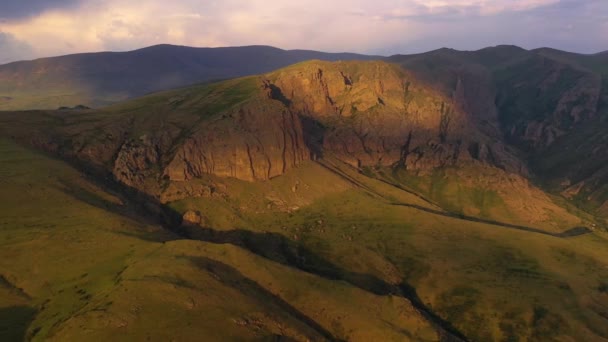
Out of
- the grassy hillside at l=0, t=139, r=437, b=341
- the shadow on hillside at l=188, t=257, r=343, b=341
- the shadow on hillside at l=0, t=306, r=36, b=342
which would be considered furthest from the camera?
the shadow on hillside at l=188, t=257, r=343, b=341

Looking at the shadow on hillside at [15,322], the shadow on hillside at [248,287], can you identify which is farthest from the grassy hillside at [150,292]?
the shadow on hillside at [248,287]

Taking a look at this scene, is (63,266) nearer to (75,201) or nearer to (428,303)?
(75,201)

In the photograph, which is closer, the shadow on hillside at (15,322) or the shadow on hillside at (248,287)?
the shadow on hillside at (15,322)

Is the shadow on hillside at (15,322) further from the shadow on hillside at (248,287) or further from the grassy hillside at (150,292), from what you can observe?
the shadow on hillside at (248,287)

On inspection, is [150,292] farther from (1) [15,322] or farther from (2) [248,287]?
(1) [15,322]

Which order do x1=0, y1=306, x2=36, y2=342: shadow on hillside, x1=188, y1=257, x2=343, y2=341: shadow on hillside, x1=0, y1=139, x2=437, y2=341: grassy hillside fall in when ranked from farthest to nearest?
x1=188, y1=257, x2=343, y2=341: shadow on hillside, x1=0, y1=139, x2=437, y2=341: grassy hillside, x1=0, y1=306, x2=36, y2=342: shadow on hillside

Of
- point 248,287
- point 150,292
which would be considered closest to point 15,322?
point 150,292

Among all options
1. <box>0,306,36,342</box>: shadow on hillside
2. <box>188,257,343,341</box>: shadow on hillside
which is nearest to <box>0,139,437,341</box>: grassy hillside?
<box>0,306,36,342</box>: shadow on hillside

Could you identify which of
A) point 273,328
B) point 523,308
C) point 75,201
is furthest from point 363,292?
point 75,201

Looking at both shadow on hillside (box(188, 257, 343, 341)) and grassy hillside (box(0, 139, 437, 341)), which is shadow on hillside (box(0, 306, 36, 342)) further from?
shadow on hillside (box(188, 257, 343, 341))
